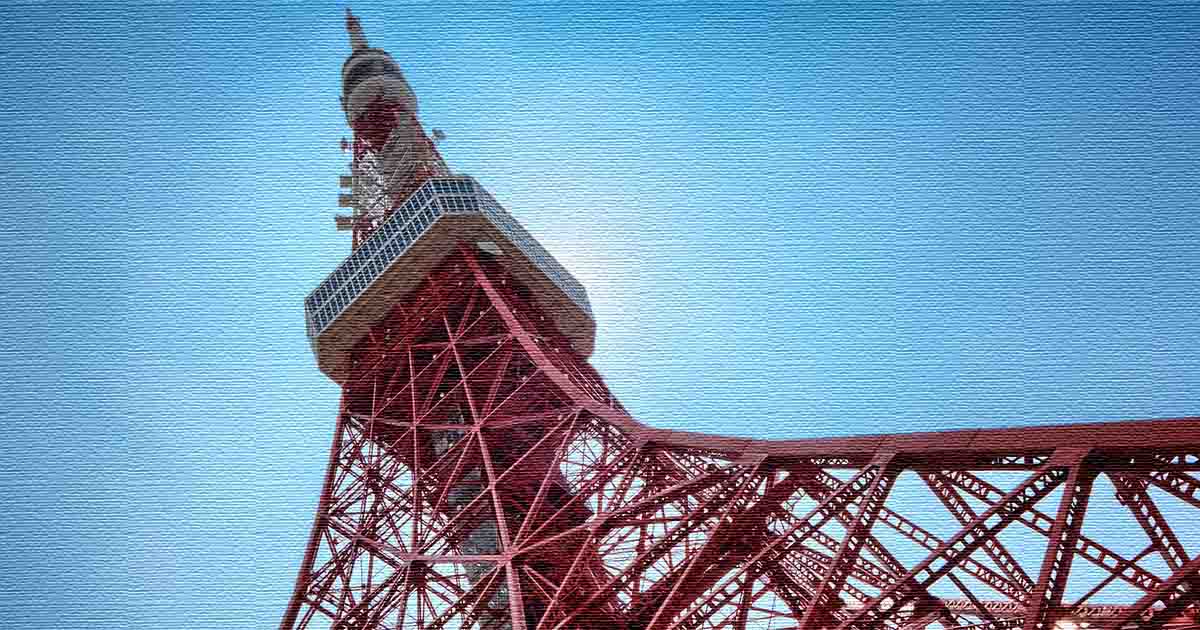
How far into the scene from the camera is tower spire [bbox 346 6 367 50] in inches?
1347

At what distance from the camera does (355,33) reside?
34625 millimetres

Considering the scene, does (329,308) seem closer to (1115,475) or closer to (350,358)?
(350,358)

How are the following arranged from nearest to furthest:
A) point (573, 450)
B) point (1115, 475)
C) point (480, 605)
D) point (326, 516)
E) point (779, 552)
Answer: point (1115, 475) → point (779, 552) → point (480, 605) → point (573, 450) → point (326, 516)

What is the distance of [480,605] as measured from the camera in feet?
47.6

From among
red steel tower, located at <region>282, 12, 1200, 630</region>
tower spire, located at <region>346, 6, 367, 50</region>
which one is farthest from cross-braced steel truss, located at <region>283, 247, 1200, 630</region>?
tower spire, located at <region>346, 6, 367, 50</region>

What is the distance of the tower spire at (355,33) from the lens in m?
34.2

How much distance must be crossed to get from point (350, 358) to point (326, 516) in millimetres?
5453

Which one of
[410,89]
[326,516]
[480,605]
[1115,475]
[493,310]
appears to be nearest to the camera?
[1115,475]

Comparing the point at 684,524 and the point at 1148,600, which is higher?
the point at 684,524

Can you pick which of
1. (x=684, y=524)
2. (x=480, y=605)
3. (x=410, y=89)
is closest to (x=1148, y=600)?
(x=684, y=524)

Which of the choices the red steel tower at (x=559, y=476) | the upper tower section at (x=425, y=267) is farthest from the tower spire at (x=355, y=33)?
the upper tower section at (x=425, y=267)

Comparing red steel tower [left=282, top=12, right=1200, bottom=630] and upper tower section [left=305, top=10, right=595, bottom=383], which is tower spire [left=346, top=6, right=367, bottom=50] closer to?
red steel tower [left=282, top=12, right=1200, bottom=630]

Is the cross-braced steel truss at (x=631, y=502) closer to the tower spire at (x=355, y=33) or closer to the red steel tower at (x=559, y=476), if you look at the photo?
the red steel tower at (x=559, y=476)

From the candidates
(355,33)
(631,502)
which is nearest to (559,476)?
(631,502)
